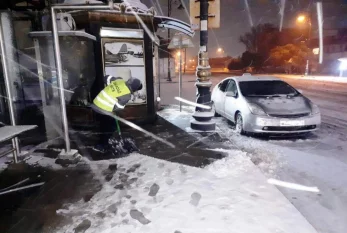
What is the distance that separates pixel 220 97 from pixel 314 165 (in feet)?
13.9

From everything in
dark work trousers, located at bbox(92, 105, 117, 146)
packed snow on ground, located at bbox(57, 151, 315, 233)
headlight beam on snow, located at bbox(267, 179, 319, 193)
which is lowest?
headlight beam on snow, located at bbox(267, 179, 319, 193)

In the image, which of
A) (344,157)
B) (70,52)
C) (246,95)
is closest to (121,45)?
(70,52)

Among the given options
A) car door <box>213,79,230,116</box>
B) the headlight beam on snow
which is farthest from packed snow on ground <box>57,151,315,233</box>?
car door <box>213,79,230,116</box>

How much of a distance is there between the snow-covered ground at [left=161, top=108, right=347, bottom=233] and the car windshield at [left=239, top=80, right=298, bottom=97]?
4.12ft

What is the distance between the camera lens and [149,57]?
7938 millimetres

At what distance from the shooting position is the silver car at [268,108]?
619cm

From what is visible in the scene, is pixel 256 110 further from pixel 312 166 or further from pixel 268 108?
pixel 312 166

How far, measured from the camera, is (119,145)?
538cm

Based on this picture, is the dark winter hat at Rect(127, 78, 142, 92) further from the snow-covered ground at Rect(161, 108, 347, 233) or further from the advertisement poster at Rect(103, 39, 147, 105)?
the advertisement poster at Rect(103, 39, 147, 105)

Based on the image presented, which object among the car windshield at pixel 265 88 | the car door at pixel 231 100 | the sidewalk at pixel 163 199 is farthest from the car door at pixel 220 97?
the sidewalk at pixel 163 199

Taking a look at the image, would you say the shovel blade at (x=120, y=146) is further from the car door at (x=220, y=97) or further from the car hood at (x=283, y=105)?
the car door at (x=220, y=97)

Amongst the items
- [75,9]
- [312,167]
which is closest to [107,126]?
[75,9]

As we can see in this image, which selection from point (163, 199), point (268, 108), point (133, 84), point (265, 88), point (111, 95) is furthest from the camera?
point (265, 88)

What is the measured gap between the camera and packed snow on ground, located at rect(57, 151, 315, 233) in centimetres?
299
